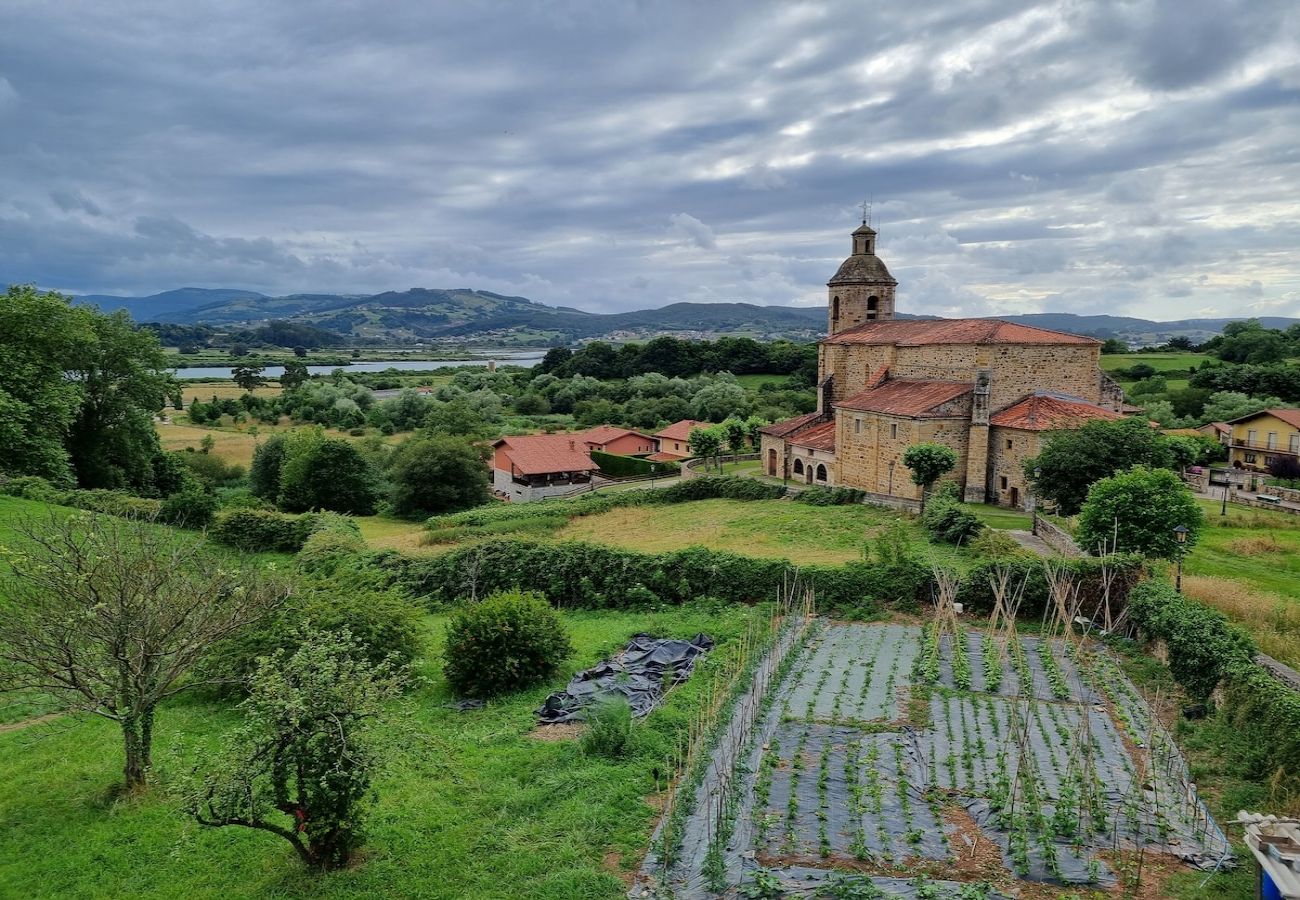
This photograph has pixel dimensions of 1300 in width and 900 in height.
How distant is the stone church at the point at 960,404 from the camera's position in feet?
110

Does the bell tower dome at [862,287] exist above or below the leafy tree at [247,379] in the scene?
above

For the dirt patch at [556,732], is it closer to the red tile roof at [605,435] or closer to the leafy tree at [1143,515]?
the leafy tree at [1143,515]

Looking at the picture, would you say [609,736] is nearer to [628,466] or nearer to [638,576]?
[638,576]

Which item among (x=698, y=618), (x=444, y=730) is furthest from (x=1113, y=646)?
(x=444, y=730)

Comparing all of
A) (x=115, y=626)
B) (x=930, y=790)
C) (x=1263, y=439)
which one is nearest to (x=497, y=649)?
(x=115, y=626)

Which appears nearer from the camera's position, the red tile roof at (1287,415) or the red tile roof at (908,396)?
the red tile roof at (908,396)

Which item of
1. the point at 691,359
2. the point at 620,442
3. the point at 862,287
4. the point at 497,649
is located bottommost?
the point at 620,442

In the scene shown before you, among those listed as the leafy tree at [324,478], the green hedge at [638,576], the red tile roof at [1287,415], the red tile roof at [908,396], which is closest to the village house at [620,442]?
the leafy tree at [324,478]

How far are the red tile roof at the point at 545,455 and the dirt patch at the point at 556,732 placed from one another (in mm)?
37254

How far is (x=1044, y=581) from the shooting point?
1961cm

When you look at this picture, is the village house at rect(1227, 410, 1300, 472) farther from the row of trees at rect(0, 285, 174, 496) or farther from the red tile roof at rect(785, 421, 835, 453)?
the row of trees at rect(0, 285, 174, 496)

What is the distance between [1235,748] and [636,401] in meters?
71.6

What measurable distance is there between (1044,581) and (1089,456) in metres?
9.88

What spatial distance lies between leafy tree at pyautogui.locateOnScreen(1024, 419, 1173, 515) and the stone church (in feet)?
11.5
